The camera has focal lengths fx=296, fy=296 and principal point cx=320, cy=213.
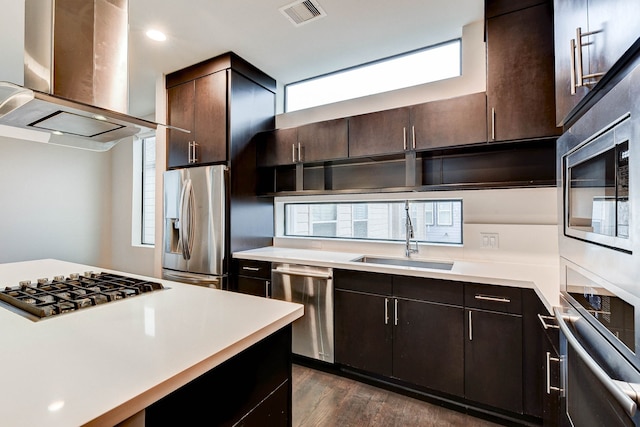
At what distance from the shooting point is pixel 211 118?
9.62ft

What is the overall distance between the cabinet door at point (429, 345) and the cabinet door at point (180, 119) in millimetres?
2571

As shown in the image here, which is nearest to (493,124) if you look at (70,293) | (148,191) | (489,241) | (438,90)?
(438,90)

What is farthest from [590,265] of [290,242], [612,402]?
[290,242]

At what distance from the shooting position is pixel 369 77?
9.84ft

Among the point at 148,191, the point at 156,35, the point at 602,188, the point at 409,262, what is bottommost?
the point at 409,262

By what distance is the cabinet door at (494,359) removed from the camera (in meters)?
1.72

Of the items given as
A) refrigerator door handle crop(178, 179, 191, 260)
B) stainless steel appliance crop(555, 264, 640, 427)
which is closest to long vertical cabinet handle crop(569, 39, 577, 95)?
stainless steel appliance crop(555, 264, 640, 427)

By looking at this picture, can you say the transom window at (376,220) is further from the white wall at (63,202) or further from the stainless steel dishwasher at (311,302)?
the white wall at (63,202)

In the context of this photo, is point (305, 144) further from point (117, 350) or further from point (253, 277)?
point (117, 350)

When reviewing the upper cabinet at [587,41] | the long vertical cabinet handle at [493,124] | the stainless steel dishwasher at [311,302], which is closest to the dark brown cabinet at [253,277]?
the stainless steel dishwasher at [311,302]

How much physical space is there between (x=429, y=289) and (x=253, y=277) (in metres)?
1.55

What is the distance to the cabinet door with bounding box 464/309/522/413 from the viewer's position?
1724 mm

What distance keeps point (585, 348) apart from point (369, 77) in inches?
109

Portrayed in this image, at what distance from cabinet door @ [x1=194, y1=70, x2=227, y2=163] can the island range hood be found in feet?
4.35
